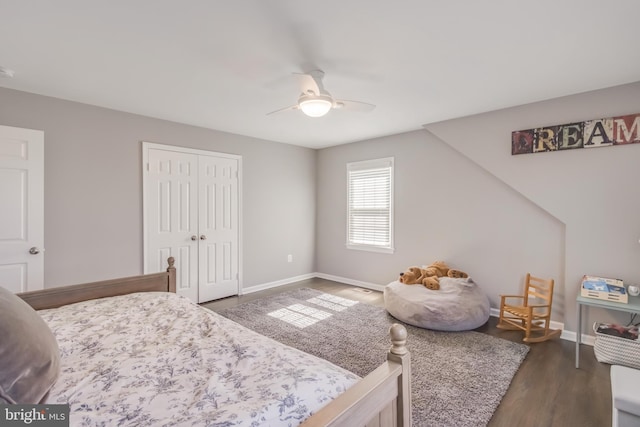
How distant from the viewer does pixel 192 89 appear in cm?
286

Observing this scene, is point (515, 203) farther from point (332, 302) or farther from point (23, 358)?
point (23, 358)

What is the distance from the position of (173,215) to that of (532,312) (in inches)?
167

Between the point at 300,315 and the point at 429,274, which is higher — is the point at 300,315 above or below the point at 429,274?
below

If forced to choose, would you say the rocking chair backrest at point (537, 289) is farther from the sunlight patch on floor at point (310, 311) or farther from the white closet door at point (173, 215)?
the white closet door at point (173, 215)

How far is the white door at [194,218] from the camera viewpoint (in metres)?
3.76

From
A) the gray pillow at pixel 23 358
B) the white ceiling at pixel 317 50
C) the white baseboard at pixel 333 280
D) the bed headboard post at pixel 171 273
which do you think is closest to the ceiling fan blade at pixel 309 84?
the white ceiling at pixel 317 50

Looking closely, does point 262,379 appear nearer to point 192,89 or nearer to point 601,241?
point 192,89

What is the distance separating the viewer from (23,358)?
3.20ft

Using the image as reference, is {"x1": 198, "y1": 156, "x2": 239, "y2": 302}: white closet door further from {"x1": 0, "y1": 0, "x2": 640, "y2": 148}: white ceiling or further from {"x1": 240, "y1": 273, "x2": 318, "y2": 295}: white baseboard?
{"x1": 0, "y1": 0, "x2": 640, "y2": 148}: white ceiling

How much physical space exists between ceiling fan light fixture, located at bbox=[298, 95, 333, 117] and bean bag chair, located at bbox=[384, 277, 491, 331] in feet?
7.47

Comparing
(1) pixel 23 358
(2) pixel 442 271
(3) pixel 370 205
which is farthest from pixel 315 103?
(3) pixel 370 205

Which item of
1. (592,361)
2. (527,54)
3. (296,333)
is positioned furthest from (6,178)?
(592,361)

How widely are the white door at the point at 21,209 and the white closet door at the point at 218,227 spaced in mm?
1635

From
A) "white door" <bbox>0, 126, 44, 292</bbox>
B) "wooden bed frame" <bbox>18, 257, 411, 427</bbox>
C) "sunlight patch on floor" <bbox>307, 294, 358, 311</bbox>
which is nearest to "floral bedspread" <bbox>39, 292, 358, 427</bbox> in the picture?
"wooden bed frame" <bbox>18, 257, 411, 427</bbox>
